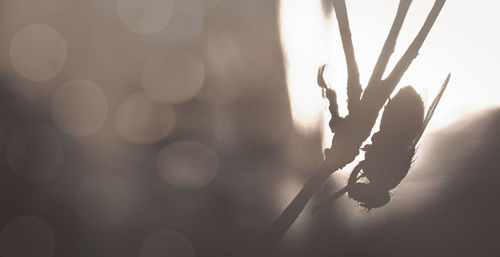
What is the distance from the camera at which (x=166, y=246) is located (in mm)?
2656

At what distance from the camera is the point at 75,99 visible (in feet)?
8.36

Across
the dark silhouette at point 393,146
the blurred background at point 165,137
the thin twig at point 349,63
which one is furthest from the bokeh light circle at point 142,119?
the thin twig at point 349,63

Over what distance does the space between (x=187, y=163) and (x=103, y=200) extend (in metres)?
0.58

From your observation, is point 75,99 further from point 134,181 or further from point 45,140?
point 134,181

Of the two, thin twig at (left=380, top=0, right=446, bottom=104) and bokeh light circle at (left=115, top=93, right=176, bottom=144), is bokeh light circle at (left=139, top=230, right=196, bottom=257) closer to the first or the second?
bokeh light circle at (left=115, top=93, right=176, bottom=144)

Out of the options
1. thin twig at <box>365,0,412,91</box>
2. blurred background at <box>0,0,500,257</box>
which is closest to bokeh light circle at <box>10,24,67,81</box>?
blurred background at <box>0,0,500,257</box>

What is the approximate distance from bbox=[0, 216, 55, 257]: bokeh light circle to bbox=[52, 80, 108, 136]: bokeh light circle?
51cm

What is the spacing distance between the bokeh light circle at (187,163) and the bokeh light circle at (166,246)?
12.9 inches

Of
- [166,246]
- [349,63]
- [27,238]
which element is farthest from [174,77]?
[349,63]

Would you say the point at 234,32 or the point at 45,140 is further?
the point at 234,32

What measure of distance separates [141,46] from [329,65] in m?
1.80

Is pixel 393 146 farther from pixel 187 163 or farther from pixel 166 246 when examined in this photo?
pixel 187 163

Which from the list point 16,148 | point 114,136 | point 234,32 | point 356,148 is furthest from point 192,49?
point 356,148

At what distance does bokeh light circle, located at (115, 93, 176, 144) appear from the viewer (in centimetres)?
272
